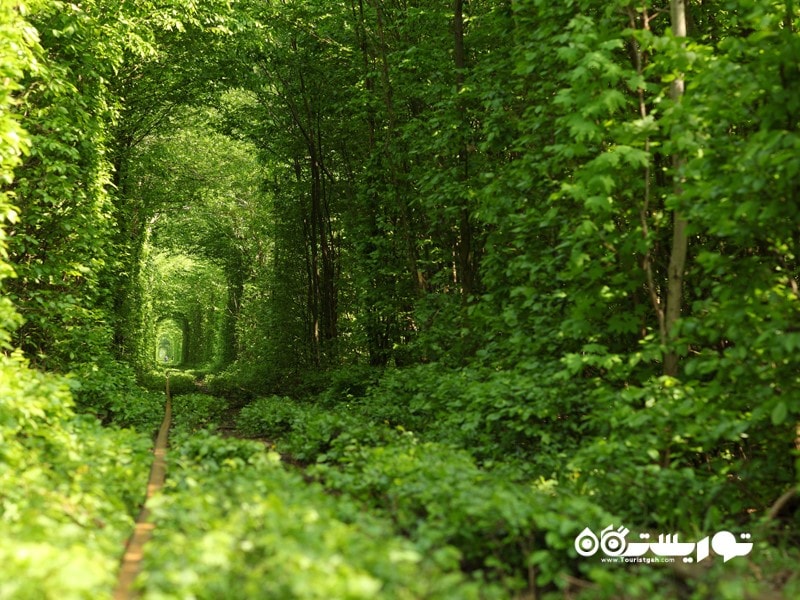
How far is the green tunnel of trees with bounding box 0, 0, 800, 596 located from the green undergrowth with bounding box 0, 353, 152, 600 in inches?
3.4

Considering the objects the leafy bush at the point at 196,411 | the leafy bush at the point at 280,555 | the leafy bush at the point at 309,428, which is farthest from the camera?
the leafy bush at the point at 196,411

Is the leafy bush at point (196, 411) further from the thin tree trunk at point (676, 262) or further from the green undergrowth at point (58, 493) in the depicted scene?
the thin tree trunk at point (676, 262)

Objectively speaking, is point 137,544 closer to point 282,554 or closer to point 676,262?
point 282,554

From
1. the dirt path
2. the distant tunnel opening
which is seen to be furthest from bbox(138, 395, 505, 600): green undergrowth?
the distant tunnel opening

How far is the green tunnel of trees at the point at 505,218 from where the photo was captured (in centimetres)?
652

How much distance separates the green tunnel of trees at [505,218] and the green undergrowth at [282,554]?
96 cm

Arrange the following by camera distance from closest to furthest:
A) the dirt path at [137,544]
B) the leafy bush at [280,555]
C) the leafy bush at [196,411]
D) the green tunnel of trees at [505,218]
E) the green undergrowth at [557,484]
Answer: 1. the leafy bush at [280,555]
2. the dirt path at [137,544]
3. the green undergrowth at [557,484]
4. the green tunnel of trees at [505,218]
5. the leafy bush at [196,411]

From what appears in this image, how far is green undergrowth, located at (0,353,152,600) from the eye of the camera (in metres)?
3.86

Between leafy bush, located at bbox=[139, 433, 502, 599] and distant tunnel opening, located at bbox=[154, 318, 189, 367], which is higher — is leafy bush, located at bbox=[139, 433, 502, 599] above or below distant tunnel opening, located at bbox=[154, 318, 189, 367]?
below

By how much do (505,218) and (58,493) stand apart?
7202 mm

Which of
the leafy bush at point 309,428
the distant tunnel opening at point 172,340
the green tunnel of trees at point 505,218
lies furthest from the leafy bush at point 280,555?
the distant tunnel opening at point 172,340

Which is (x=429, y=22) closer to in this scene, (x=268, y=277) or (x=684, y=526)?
(x=684, y=526)

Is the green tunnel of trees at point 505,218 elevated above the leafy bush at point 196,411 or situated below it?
above

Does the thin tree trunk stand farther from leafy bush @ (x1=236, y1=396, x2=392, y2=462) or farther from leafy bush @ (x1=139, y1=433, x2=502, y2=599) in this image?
leafy bush @ (x1=139, y1=433, x2=502, y2=599)
